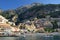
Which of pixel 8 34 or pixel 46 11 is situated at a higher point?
pixel 46 11

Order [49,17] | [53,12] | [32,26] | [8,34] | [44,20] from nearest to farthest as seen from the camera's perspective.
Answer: [8,34] < [32,26] < [44,20] < [49,17] < [53,12]

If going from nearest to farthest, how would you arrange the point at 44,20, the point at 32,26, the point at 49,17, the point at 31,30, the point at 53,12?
the point at 31,30 < the point at 32,26 < the point at 44,20 < the point at 49,17 < the point at 53,12

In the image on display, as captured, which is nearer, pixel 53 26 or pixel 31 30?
pixel 31 30

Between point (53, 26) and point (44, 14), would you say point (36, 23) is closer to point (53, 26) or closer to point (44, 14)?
point (53, 26)

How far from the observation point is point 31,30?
13088 centimetres

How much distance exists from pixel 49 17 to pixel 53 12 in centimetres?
1294

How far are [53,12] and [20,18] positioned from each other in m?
22.0

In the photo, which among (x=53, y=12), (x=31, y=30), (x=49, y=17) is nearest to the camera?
(x=31, y=30)

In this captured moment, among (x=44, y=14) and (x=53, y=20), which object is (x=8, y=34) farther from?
(x=44, y=14)

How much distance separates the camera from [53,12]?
180 metres

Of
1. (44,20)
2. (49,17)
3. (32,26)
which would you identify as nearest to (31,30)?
(32,26)

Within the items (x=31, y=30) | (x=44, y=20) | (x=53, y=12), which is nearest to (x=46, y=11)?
(x=53, y=12)

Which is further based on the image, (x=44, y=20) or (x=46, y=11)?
(x=46, y=11)

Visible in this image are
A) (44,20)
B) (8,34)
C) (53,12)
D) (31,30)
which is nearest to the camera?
(8,34)
